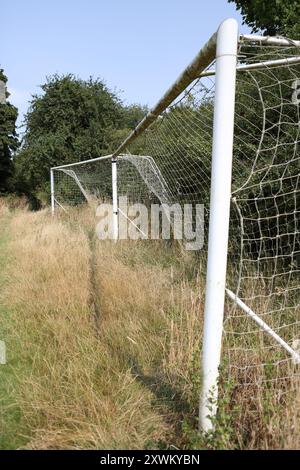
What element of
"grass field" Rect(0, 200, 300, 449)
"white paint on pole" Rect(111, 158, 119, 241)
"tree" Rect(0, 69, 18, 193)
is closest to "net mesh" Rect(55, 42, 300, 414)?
"grass field" Rect(0, 200, 300, 449)

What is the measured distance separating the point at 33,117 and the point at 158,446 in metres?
15.2

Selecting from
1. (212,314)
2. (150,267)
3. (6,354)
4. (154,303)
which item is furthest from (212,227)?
(150,267)

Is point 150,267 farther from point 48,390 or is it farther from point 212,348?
point 212,348

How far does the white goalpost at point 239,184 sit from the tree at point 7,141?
13.2 m

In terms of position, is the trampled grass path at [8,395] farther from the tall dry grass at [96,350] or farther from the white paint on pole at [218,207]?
the white paint on pole at [218,207]

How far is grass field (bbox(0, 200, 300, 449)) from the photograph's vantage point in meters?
1.91

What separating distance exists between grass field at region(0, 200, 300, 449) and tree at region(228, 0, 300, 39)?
5520mm

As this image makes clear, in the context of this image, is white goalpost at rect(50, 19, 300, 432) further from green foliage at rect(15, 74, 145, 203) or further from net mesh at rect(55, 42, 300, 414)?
green foliage at rect(15, 74, 145, 203)

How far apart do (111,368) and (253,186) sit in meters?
1.55

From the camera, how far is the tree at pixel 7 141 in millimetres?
18234

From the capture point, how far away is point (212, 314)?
1831mm

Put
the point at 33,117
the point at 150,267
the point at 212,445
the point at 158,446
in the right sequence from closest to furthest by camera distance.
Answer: the point at 212,445, the point at 158,446, the point at 150,267, the point at 33,117

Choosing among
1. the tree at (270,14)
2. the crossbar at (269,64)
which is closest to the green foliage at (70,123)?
the tree at (270,14)

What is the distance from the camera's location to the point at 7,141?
1855 cm
